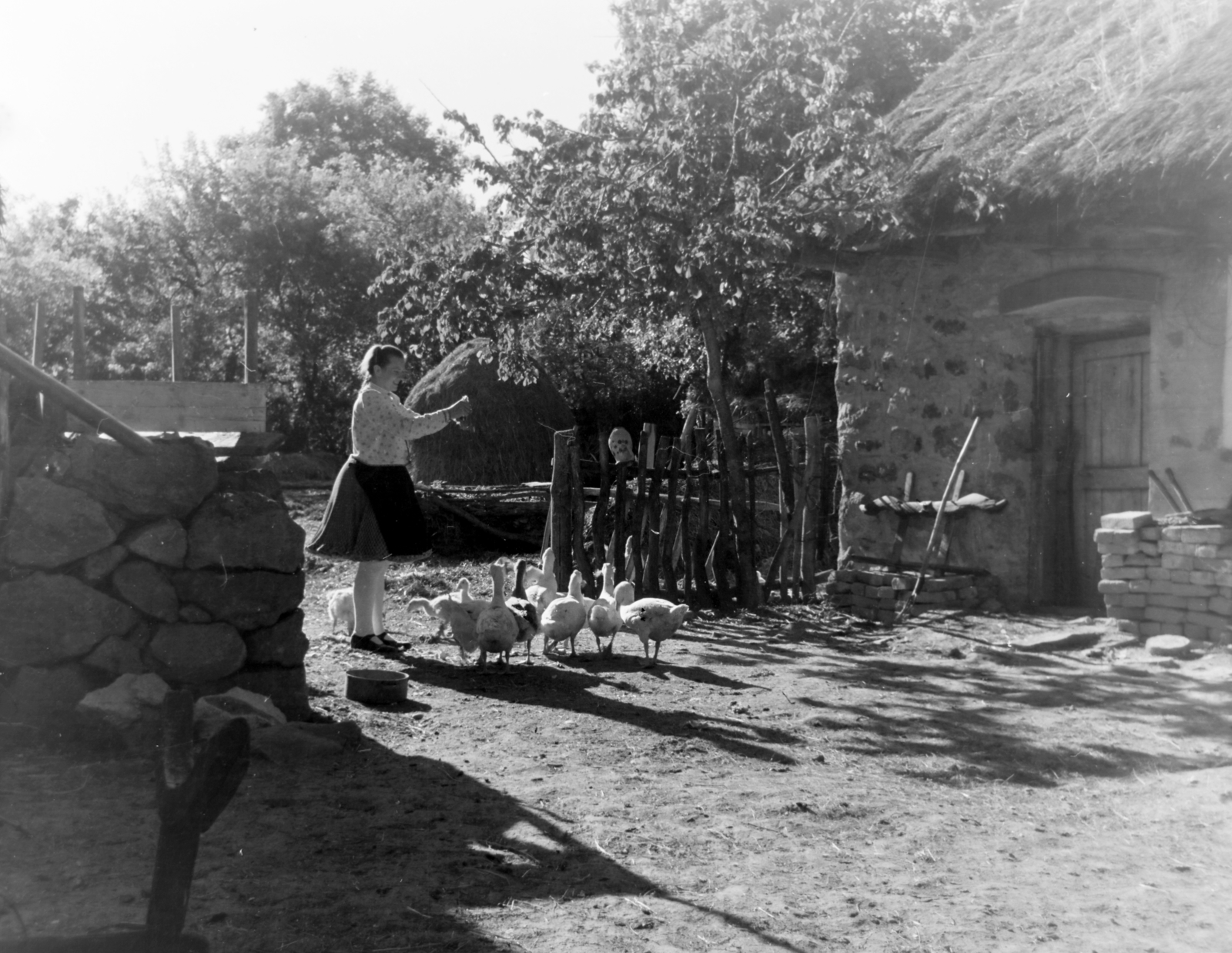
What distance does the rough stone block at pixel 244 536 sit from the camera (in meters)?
4.78

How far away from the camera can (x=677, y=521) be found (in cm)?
917

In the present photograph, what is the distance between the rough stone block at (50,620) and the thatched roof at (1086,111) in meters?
5.65

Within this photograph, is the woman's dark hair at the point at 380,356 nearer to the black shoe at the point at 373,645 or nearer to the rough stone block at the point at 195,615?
the black shoe at the point at 373,645

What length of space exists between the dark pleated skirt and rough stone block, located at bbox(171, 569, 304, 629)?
51.1 inches

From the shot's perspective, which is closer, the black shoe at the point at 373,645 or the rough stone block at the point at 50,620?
the rough stone block at the point at 50,620

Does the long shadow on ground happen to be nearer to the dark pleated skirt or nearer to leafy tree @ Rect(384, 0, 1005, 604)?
the dark pleated skirt

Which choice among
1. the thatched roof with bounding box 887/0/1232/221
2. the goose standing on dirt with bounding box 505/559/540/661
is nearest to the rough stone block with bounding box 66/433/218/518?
the goose standing on dirt with bounding box 505/559/540/661

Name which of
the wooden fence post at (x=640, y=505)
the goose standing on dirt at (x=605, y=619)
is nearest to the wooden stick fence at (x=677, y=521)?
the wooden fence post at (x=640, y=505)

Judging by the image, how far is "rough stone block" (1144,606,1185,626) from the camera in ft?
22.6

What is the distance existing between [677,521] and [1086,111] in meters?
3.97

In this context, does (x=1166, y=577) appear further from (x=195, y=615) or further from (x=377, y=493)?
(x=195, y=615)

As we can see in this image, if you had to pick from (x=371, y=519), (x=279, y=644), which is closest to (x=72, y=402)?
(x=279, y=644)

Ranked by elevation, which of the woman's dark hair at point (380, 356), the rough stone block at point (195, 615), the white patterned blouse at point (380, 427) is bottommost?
the rough stone block at point (195, 615)

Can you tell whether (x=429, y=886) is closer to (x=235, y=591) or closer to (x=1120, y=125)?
(x=235, y=591)
